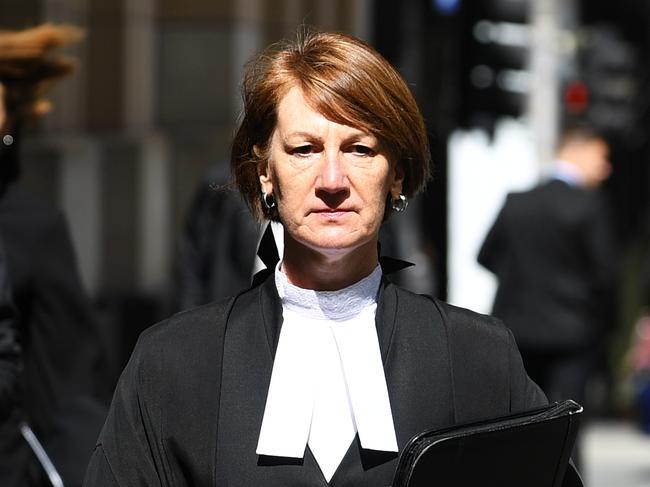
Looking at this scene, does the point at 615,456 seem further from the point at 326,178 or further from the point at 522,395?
the point at 326,178

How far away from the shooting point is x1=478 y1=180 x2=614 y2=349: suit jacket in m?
8.27

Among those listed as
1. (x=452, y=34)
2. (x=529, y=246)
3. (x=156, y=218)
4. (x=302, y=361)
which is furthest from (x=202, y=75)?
(x=302, y=361)

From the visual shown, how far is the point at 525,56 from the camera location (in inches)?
511

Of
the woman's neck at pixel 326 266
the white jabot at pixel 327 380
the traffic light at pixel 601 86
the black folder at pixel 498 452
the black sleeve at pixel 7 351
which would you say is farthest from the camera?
the traffic light at pixel 601 86

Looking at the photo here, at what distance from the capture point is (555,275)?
8328mm

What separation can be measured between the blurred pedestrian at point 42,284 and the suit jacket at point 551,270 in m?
4.10

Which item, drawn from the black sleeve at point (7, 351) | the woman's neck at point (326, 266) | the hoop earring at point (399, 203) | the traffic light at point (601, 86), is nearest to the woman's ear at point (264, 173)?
the woman's neck at point (326, 266)

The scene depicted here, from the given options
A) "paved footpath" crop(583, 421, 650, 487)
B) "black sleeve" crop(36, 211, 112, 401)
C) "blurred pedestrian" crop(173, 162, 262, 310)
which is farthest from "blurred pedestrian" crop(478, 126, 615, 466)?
"black sleeve" crop(36, 211, 112, 401)

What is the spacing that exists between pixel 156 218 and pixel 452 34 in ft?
9.32

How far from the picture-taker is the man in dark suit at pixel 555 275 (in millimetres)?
8273

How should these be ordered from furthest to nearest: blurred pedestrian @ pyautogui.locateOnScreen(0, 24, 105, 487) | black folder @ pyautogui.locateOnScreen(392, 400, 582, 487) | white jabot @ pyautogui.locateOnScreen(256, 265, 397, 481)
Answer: blurred pedestrian @ pyautogui.locateOnScreen(0, 24, 105, 487)
white jabot @ pyautogui.locateOnScreen(256, 265, 397, 481)
black folder @ pyautogui.locateOnScreen(392, 400, 582, 487)

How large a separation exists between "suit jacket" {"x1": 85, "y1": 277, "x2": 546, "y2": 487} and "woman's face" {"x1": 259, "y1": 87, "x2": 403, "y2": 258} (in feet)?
0.51

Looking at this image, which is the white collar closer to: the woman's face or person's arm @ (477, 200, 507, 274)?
the woman's face

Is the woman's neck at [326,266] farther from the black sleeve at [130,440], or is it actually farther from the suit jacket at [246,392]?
the black sleeve at [130,440]
